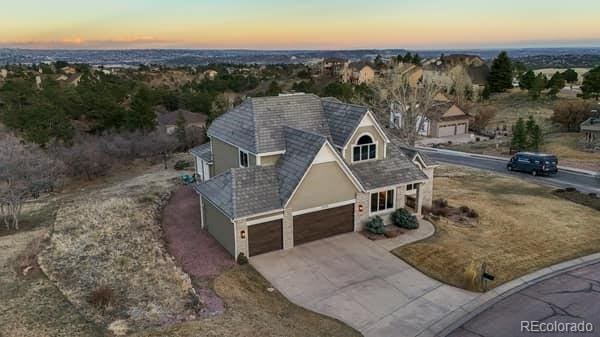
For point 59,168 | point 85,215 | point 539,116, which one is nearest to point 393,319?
point 85,215

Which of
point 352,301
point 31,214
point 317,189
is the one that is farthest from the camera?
point 31,214

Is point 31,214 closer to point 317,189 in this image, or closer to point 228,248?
point 228,248

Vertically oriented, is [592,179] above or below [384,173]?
below

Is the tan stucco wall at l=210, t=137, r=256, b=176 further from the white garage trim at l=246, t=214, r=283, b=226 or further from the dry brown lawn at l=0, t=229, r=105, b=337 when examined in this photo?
the dry brown lawn at l=0, t=229, r=105, b=337


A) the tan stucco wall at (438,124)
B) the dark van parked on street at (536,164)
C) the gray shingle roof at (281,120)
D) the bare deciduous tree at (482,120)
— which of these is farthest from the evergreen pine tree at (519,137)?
the gray shingle roof at (281,120)

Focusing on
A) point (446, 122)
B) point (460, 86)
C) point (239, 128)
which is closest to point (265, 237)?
point (239, 128)

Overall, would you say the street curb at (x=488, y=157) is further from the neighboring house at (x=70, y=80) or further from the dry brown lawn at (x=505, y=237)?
the neighboring house at (x=70, y=80)

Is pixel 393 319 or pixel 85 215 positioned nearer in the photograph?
pixel 393 319
